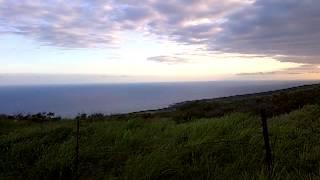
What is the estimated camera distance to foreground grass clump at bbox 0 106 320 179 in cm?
789

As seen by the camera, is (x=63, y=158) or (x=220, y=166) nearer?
(x=220, y=166)

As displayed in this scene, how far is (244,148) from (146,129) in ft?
12.3

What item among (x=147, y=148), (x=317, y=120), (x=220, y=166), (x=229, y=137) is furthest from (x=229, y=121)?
(x=220, y=166)

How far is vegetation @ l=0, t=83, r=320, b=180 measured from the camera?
7.88 m

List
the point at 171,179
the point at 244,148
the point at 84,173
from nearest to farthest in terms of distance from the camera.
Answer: the point at 171,179 < the point at 84,173 < the point at 244,148

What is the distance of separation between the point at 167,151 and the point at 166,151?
0.15 ft

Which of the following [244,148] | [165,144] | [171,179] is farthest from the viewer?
[165,144]

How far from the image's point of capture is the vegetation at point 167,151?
7883mm

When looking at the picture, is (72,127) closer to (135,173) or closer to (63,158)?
(63,158)

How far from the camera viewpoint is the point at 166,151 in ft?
29.4

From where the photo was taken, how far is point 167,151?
8.99 metres

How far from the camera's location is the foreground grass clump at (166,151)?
311 inches

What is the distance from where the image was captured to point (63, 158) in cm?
927

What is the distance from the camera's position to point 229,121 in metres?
12.3
